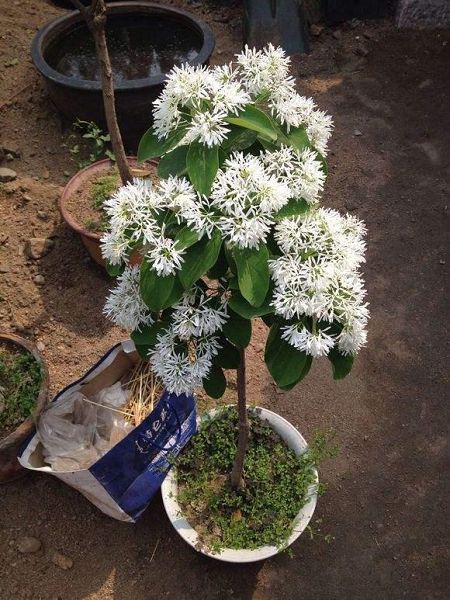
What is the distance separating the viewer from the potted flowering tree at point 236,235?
1256 millimetres

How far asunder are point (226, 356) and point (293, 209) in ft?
1.63

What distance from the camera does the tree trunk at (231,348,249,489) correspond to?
6.16 ft

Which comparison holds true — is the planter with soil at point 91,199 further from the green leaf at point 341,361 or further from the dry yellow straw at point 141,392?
the green leaf at point 341,361

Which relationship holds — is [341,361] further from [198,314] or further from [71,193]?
[71,193]

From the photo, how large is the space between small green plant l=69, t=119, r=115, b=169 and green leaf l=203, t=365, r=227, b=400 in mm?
2493

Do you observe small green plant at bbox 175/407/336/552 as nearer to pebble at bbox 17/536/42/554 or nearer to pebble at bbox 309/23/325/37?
pebble at bbox 17/536/42/554

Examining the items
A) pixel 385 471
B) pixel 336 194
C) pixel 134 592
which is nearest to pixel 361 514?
pixel 385 471

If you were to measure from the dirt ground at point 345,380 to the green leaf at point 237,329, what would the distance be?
1350 mm

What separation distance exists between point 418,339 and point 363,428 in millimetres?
649

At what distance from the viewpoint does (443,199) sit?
3.79 meters

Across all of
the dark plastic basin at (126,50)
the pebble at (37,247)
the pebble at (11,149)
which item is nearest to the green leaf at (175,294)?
the pebble at (37,247)

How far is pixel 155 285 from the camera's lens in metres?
1.31

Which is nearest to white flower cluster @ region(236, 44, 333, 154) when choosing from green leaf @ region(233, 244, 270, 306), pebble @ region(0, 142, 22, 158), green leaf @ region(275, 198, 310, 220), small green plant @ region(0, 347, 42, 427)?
green leaf @ region(275, 198, 310, 220)

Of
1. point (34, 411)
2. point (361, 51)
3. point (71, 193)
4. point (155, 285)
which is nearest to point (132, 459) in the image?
point (34, 411)
